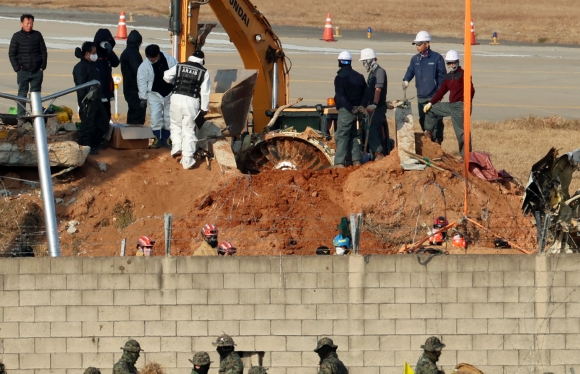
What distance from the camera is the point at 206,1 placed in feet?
59.4

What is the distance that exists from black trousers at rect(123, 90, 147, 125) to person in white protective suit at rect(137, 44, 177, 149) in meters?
0.37

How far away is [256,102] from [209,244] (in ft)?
22.4

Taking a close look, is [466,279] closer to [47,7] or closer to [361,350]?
[361,350]

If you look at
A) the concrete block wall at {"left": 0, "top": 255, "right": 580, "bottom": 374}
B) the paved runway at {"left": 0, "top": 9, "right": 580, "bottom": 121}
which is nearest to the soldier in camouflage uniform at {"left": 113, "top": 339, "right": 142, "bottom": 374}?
the concrete block wall at {"left": 0, "top": 255, "right": 580, "bottom": 374}

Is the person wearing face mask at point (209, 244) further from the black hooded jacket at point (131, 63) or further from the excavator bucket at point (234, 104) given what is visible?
the black hooded jacket at point (131, 63)

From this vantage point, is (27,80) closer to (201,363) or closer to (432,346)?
(201,363)

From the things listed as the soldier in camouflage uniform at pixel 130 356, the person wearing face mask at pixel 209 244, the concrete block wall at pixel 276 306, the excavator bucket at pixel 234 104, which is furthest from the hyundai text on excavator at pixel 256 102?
the soldier in camouflage uniform at pixel 130 356

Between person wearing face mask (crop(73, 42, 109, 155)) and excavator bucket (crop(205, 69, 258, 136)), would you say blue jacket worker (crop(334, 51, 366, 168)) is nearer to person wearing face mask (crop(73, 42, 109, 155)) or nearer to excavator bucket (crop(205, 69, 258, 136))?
excavator bucket (crop(205, 69, 258, 136))

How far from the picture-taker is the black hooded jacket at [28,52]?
1766 centimetres

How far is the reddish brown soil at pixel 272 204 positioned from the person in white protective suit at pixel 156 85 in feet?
2.23

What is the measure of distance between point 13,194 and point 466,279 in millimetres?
6800

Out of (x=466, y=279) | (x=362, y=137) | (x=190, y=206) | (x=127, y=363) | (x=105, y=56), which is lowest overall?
(x=127, y=363)

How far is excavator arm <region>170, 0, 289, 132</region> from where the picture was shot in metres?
18.2

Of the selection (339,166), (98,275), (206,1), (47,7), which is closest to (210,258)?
(98,275)
